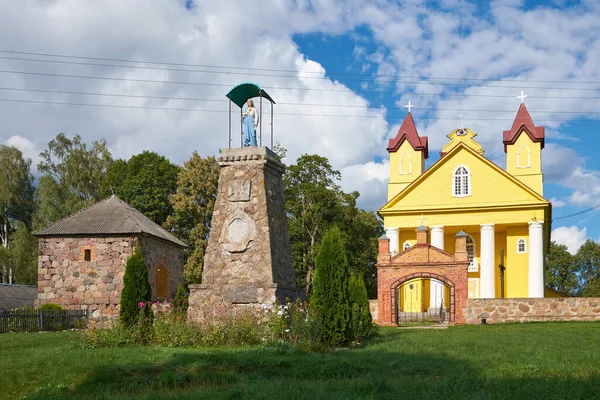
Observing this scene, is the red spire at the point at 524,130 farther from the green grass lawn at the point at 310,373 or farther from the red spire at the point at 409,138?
the green grass lawn at the point at 310,373

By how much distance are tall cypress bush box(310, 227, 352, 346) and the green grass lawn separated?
1.07 meters

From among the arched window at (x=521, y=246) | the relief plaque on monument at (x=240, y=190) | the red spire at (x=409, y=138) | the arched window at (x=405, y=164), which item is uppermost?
the red spire at (x=409, y=138)

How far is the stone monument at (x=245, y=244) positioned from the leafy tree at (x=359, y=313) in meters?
1.53

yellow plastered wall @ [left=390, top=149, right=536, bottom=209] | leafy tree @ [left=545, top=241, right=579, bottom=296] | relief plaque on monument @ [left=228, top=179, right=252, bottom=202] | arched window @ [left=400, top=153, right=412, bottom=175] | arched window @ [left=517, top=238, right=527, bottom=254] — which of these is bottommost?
leafy tree @ [left=545, top=241, right=579, bottom=296]

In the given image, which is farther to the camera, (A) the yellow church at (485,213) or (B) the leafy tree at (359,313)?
(A) the yellow church at (485,213)

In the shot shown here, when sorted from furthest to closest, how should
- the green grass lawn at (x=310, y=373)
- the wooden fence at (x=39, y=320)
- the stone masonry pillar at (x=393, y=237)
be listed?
the stone masonry pillar at (x=393, y=237), the wooden fence at (x=39, y=320), the green grass lawn at (x=310, y=373)

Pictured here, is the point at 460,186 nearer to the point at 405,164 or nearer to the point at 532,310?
the point at 405,164

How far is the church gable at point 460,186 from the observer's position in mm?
37469

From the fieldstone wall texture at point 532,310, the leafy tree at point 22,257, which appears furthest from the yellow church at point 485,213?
the leafy tree at point 22,257

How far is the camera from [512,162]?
4006 cm

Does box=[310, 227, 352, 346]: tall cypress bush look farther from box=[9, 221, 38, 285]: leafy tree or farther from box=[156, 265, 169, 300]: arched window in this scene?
box=[9, 221, 38, 285]: leafy tree

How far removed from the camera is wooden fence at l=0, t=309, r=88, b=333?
914 inches

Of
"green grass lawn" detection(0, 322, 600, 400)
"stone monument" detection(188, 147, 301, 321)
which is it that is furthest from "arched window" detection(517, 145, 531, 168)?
"green grass lawn" detection(0, 322, 600, 400)

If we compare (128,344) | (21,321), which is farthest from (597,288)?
(128,344)
